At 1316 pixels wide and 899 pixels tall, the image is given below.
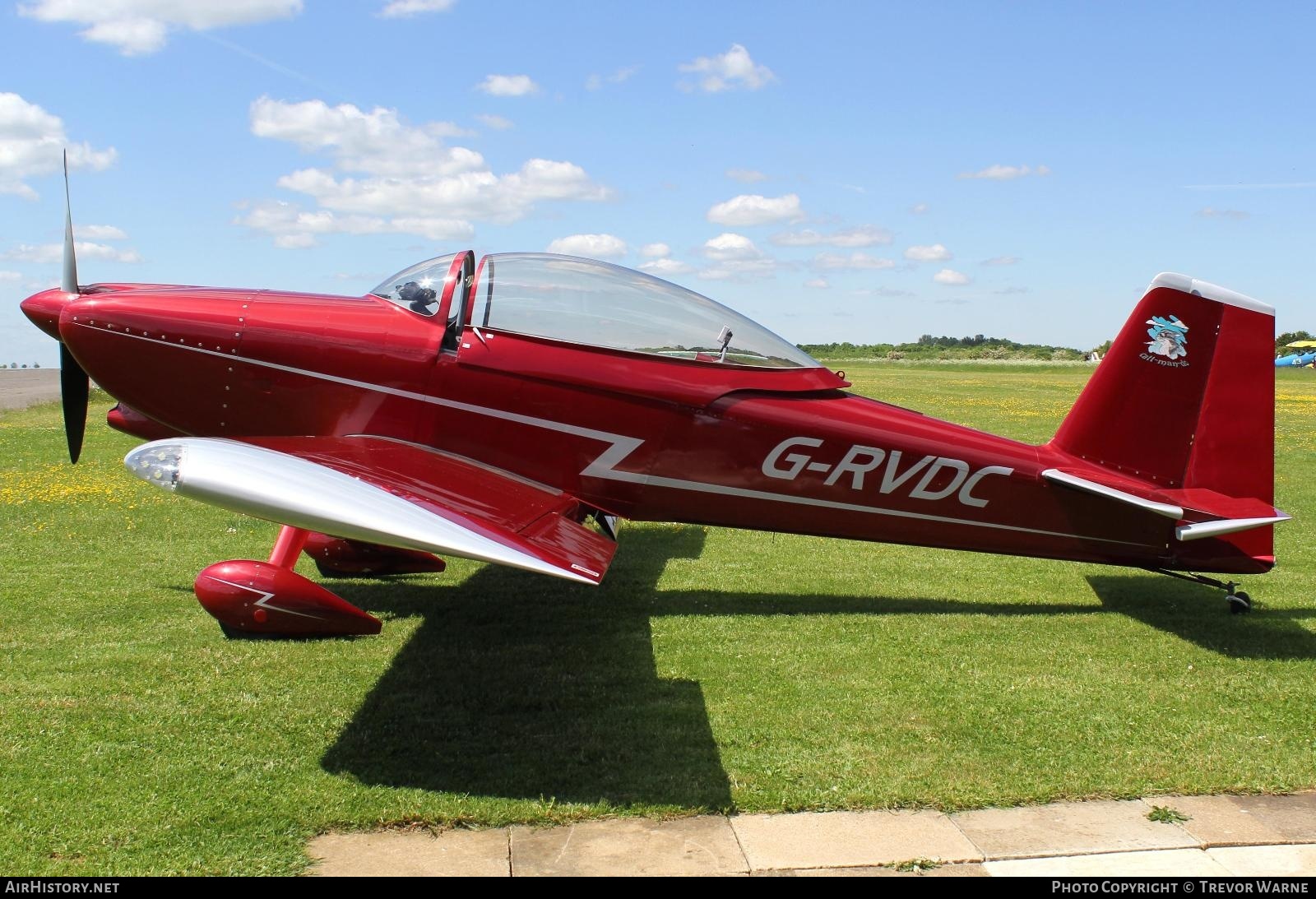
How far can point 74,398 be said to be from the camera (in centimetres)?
721

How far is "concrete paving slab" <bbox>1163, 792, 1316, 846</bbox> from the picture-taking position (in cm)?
Result: 382

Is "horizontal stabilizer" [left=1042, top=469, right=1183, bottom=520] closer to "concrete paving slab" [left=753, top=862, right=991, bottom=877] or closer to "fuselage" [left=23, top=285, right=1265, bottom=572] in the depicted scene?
"fuselage" [left=23, top=285, right=1265, bottom=572]

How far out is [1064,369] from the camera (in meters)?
57.9

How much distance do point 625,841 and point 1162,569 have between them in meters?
4.45

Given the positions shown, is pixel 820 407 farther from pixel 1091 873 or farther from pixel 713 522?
pixel 1091 873

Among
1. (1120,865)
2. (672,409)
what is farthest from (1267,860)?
(672,409)

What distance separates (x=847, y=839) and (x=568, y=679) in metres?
2.11

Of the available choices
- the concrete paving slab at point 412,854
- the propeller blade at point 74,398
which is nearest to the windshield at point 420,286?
the propeller blade at point 74,398

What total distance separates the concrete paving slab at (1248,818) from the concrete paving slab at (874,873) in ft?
3.16

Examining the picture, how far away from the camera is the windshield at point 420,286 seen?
6.23 metres

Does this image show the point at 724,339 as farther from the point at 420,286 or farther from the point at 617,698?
the point at 617,698

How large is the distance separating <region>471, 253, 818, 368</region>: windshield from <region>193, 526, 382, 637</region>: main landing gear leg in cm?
184

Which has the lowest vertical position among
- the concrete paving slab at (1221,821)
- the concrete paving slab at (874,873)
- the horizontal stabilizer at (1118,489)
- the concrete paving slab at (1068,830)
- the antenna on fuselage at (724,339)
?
the concrete paving slab at (874,873)

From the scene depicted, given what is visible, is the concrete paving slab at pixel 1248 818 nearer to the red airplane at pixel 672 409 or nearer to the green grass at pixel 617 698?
the green grass at pixel 617 698
